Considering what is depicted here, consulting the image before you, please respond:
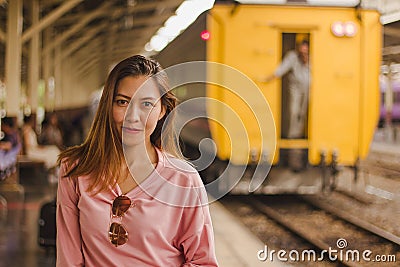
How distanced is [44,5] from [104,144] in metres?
6.74

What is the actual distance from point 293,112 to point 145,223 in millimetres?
3715

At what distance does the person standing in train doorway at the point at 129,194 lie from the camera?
1332mm

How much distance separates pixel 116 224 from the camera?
1.31m

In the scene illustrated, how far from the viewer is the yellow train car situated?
4625 millimetres

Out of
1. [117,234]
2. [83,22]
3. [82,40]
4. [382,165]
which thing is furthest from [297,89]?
[82,40]

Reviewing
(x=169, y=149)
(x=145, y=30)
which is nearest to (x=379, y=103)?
(x=145, y=30)

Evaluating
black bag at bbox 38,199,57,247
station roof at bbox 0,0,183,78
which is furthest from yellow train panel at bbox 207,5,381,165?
black bag at bbox 38,199,57,247

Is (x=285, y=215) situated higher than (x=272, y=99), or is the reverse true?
(x=272, y=99)

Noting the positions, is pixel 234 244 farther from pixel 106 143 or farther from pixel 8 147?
pixel 106 143

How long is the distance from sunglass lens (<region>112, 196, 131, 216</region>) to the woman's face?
0.39 ft

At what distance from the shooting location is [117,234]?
1.31m

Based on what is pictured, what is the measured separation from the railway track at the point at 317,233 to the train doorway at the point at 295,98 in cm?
44

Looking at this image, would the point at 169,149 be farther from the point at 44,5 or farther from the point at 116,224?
the point at 44,5

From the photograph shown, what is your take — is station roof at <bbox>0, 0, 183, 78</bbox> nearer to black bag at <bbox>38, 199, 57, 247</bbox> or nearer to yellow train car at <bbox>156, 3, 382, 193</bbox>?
yellow train car at <bbox>156, 3, 382, 193</bbox>
